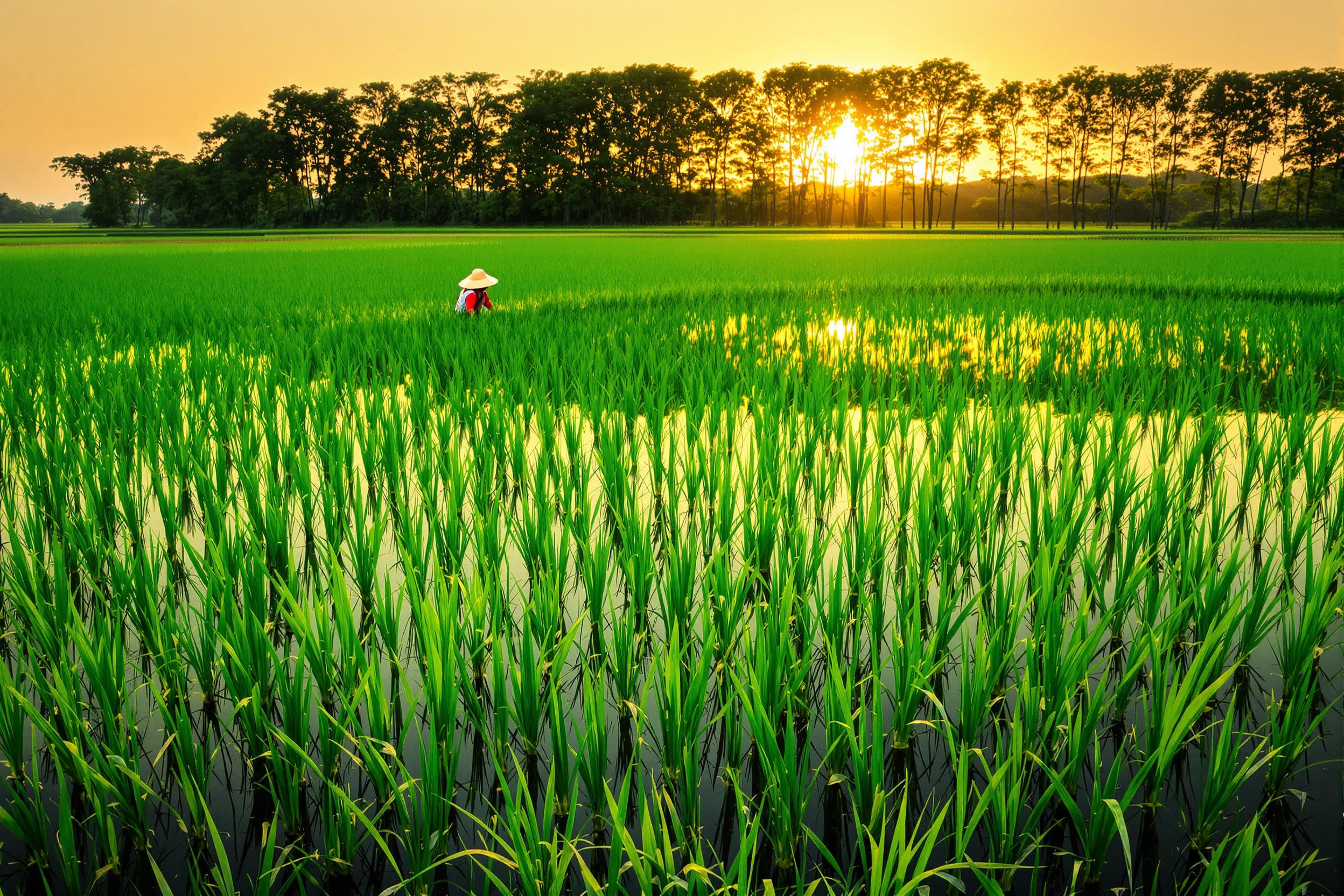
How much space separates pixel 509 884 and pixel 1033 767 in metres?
0.96

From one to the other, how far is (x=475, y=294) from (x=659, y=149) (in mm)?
43387

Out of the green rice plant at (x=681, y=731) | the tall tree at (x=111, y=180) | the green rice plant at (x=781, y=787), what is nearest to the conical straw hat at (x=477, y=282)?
the green rice plant at (x=681, y=731)

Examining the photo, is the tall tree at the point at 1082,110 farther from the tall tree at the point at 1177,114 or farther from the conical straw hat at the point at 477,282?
the conical straw hat at the point at 477,282

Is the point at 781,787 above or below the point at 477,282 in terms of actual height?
Answer: below

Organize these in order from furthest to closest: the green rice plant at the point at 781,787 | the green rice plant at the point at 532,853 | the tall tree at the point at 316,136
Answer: the tall tree at the point at 316,136 → the green rice plant at the point at 781,787 → the green rice plant at the point at 532,853

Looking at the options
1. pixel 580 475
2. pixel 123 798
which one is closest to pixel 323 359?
pixel 580 475

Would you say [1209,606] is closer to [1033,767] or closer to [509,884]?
[1033,767]

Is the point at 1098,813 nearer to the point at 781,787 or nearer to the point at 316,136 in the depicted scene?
the point at 781,787

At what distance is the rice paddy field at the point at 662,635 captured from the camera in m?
1.24

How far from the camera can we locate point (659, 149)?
1844 inches

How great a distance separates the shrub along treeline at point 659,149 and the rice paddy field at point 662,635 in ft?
140

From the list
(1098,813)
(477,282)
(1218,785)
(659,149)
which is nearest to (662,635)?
(1098,813)

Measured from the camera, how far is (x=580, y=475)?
2916mm

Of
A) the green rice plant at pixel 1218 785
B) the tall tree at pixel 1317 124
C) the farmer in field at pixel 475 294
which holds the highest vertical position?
the tall tree at pixel 1317 124
